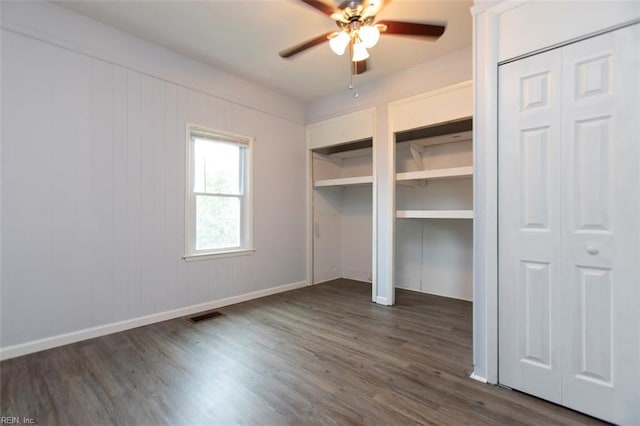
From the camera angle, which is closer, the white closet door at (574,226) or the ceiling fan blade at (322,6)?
the white closet door at (574,226)

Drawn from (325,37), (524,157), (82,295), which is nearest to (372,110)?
(325,37)

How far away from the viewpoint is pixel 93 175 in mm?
2787

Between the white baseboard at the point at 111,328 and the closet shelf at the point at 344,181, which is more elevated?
the closet shelf at the point at 344,181

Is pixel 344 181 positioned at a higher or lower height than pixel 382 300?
higher

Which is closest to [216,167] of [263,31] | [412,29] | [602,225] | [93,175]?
[93,175]

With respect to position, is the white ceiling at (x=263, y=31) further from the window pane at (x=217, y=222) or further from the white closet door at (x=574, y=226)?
the window pane at (x=217, y=222)

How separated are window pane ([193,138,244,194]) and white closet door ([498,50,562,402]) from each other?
3.19 metres

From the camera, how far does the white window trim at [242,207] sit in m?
3.47

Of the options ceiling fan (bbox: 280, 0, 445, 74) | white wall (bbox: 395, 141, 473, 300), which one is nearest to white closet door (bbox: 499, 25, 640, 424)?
ceiling fan (bbox: 280, 0, 445, 74)

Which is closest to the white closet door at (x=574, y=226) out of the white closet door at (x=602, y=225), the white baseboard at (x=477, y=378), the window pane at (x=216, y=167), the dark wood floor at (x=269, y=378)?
the white closet door at (x=602, y=225)

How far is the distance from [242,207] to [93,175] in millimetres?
1738

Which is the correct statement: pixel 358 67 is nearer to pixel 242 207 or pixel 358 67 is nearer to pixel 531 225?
pixel 531 225

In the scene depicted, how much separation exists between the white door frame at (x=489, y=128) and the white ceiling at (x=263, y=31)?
0.73m

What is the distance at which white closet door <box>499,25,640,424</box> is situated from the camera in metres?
1.60
